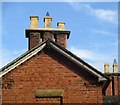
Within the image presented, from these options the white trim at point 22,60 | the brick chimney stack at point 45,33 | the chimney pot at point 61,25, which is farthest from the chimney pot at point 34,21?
the white trim at point 22,60

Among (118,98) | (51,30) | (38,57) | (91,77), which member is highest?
(51,30)

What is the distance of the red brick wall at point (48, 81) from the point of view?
16406 mm

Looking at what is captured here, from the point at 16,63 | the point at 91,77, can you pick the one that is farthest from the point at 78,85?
the point at 16,63

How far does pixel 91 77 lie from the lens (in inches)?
656

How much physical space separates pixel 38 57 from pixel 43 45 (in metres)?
0.76

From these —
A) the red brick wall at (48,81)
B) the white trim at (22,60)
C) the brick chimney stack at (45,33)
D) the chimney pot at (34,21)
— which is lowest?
the red brick wall at (48,81)

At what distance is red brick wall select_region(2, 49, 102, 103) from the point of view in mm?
16406

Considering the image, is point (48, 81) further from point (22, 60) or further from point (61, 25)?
point (61, 25)

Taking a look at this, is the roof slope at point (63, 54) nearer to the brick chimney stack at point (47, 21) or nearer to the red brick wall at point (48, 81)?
the red brick wall at point (48, 81)

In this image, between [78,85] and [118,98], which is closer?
[78,85]

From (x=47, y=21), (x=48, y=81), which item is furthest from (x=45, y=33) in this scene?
(x=48, y=81)

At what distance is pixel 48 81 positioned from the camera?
16.6 metres

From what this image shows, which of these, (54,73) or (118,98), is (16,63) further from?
(118,98)

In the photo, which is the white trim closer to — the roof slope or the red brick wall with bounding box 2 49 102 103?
the roof slope
